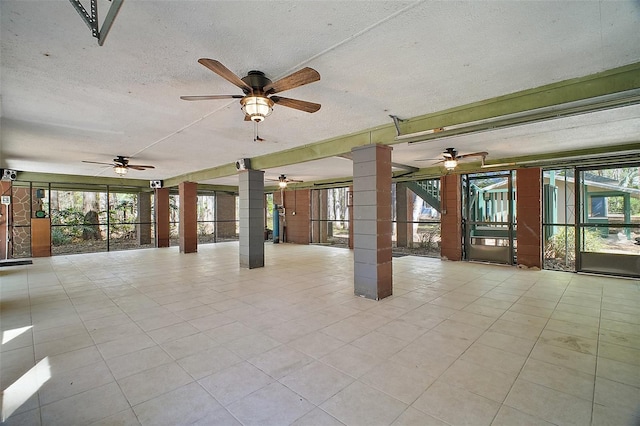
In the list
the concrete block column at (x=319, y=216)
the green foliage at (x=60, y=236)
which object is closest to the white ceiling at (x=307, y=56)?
the concrete block column at (x=319, y=216)

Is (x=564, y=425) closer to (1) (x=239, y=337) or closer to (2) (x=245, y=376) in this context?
(2) (x=245, y=376)

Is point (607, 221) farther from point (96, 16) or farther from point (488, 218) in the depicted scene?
point (96, 16)

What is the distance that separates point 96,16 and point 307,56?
1.42 metres

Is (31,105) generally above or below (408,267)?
above

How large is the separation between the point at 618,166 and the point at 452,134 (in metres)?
4.86

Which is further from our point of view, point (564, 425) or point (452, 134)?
point (452, 134)

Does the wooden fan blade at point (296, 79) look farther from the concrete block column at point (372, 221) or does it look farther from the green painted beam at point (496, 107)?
the concrete block column at point (372, 221)

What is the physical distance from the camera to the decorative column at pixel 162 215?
37.0ft

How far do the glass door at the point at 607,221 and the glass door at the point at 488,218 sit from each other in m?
1.31

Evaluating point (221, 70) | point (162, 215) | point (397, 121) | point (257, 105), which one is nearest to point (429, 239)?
point (397, 121)

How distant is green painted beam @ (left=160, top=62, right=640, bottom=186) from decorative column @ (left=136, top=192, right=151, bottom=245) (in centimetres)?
1124

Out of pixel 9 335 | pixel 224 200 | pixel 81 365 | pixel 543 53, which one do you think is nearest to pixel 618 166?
pixel 543 53

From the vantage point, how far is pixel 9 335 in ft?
10.4

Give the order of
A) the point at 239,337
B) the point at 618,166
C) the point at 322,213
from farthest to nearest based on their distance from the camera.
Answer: the point at 322,213, the point at 618,166, the point at 239,337
